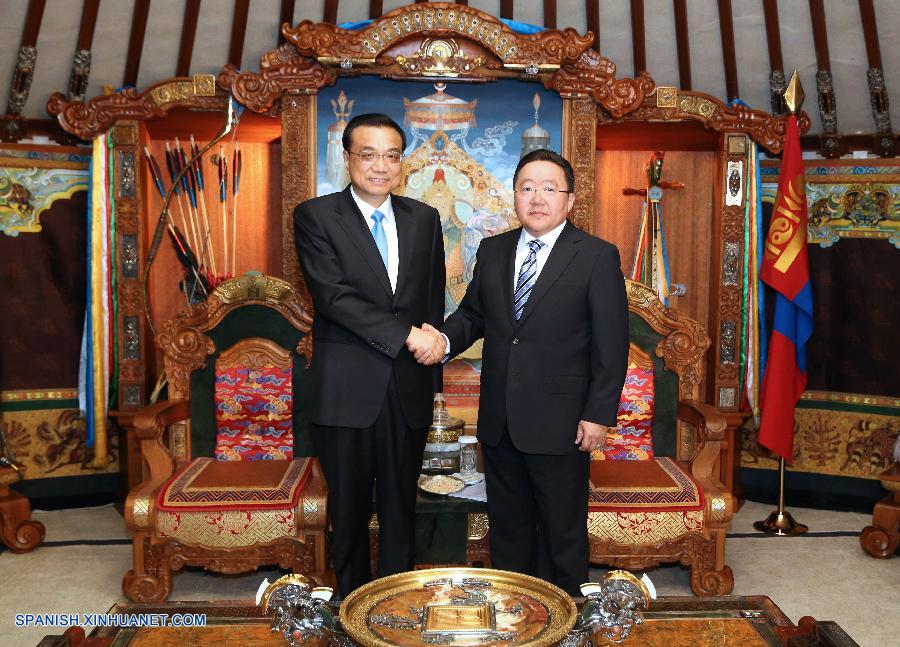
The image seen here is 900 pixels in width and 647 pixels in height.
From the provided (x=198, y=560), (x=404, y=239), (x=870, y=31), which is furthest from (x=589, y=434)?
(x=870, y=31)

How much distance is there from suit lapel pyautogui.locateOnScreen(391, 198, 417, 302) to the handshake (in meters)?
0.13

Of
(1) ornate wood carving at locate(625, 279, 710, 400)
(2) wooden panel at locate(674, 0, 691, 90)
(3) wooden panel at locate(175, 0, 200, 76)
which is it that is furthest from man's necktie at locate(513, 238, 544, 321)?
(3) wooden panel at locate(175, 0, 200, 76)

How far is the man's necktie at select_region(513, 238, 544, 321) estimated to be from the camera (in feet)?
8.36

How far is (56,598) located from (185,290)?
1798 millimetres

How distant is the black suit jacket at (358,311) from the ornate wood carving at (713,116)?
6.44 feet

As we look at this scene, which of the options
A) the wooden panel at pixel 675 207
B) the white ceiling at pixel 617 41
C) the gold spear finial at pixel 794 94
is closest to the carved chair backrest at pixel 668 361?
the wooden panel at pixel 675 207

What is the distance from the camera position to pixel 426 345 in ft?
8.12

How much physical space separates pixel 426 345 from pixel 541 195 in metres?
0.55

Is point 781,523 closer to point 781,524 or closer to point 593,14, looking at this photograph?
point 781,524

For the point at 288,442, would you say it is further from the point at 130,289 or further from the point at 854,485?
the point at 854,485

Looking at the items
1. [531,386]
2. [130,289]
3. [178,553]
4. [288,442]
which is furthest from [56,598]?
[531,386]

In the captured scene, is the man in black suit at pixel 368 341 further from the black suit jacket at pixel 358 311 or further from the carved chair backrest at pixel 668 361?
the carved chair backrest at pixel 668 361

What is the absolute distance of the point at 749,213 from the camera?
4293 mm

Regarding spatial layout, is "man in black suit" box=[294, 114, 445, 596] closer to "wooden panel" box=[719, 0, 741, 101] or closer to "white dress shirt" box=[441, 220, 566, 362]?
"white dress shirt" box=[441, 220, 566, 362]
